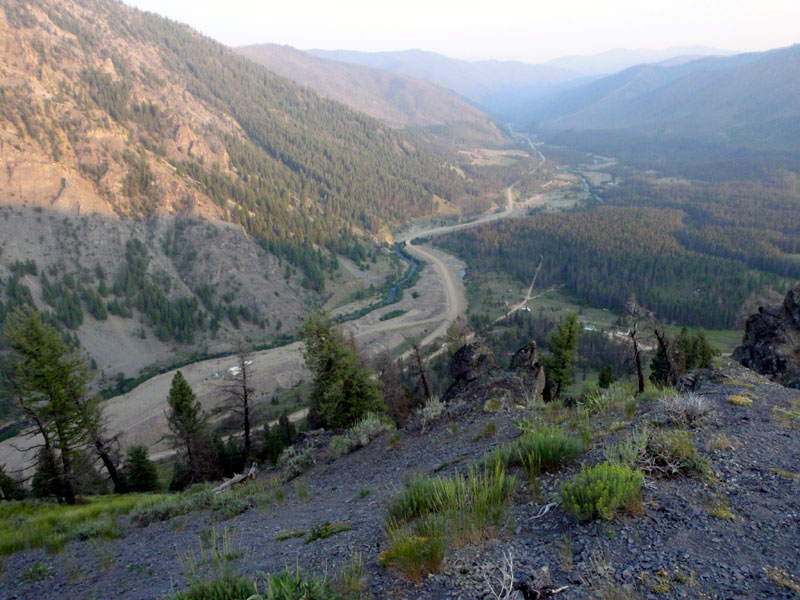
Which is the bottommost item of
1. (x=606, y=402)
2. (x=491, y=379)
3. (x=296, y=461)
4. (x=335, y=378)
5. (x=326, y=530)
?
(x=335, y=378)

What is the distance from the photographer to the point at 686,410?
9758 mm

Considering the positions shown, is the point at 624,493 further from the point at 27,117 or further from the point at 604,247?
the point at 604,247

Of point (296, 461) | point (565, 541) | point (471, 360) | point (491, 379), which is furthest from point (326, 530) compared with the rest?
point (471, 360)

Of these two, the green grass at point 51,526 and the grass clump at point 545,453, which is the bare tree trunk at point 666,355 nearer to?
the grass clump at point 545,453

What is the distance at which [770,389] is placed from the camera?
520 inches

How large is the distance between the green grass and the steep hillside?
158 ft

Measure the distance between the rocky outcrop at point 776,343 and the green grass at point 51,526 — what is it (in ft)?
89.8

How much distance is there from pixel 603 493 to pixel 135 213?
9057cm

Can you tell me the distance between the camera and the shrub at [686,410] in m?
9.60

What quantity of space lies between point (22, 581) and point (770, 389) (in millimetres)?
19639

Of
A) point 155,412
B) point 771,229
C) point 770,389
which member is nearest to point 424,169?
point 771,229

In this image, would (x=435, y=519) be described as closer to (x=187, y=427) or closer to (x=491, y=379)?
(x=491, y=379)

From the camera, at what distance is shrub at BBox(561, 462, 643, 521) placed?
609 cm

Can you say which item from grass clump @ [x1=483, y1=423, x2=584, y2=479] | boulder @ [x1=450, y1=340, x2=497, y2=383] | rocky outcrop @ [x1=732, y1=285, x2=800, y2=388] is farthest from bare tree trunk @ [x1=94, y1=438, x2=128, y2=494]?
rocky outcrop @ [x1=732, y1=285, x2=800, y2=388]
